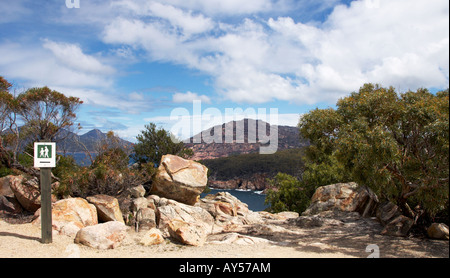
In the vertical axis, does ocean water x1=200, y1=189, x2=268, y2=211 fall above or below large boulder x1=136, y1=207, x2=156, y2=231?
below

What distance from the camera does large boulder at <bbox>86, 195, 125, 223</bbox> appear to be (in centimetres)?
1227

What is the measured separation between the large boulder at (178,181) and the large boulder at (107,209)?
2.76 metres

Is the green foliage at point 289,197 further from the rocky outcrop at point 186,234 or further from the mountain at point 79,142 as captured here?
the rocky outcrop at point 186,234

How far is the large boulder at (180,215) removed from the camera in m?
12.8

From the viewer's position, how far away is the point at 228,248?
9.99 metres

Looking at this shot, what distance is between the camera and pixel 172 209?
1350cm

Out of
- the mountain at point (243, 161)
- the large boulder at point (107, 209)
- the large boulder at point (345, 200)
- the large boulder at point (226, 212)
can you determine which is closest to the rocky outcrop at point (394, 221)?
the large boulder at point (345, 200)

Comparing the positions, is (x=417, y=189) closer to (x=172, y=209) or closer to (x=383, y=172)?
(x=383, y=172)

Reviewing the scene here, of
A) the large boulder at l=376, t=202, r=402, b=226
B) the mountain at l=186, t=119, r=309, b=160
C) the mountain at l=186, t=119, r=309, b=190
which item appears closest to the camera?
the large boulder at l=376, t=202, r=402, b=226

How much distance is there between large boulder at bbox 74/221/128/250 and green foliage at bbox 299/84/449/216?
7785 millimetres

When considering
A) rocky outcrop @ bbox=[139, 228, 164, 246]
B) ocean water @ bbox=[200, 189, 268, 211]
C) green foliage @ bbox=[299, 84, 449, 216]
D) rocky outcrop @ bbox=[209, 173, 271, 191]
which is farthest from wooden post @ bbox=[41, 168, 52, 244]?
rocky outcrop @ bbox=[209, 173, 271, 191]

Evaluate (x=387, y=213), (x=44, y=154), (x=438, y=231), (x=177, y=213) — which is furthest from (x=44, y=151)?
(x=387, y=213)

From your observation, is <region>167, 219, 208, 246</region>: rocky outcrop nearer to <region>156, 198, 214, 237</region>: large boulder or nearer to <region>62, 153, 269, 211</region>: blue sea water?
<region>156, 198, 214, 237</region>: large boulder
